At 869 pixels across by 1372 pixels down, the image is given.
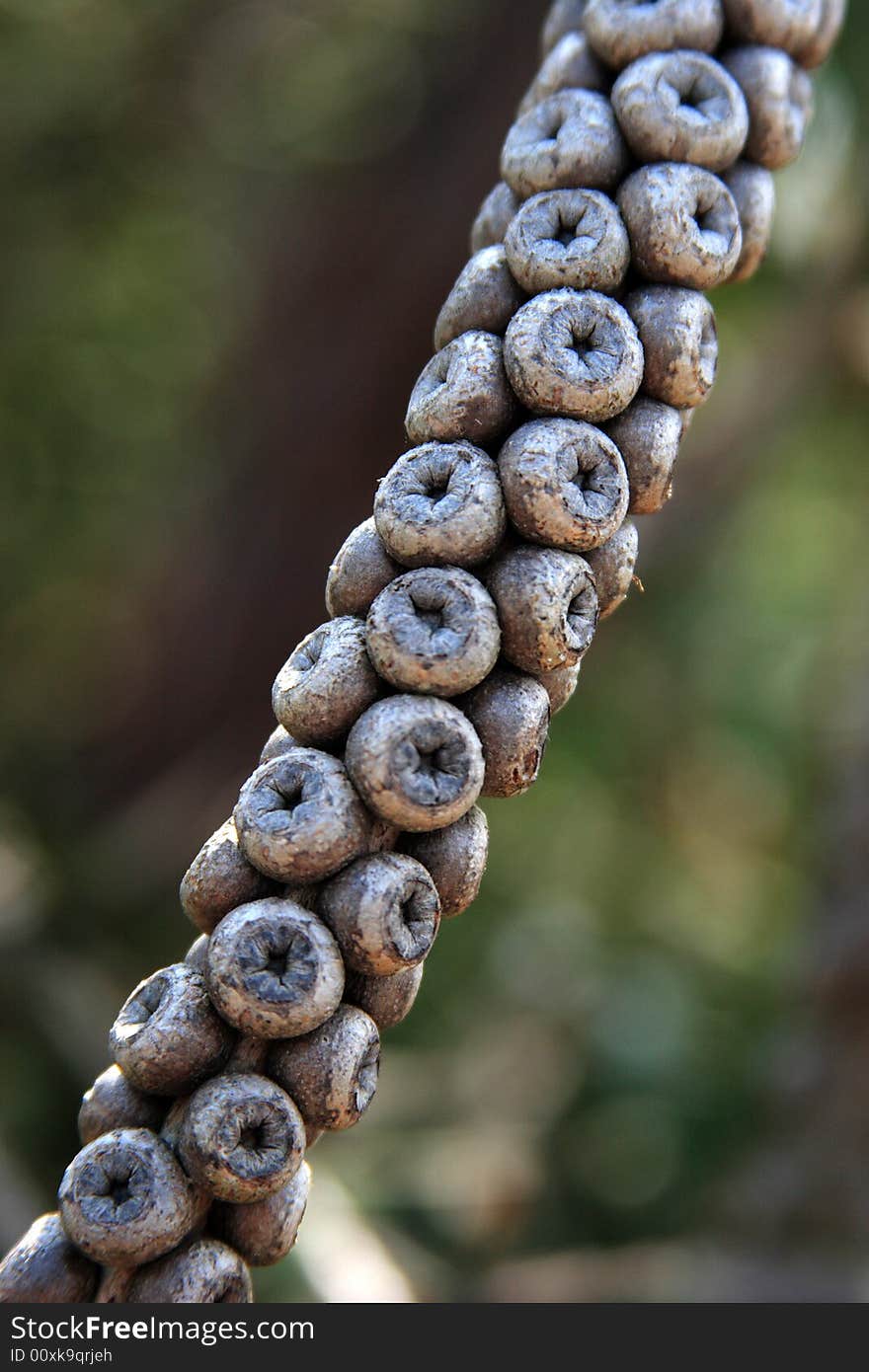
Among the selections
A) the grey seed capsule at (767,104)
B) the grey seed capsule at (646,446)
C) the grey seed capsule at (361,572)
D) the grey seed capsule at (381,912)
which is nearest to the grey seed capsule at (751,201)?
the grey seed capsule at (767,104)

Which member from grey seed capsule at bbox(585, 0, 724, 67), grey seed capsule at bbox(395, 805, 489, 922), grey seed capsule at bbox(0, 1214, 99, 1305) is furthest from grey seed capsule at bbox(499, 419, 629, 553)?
grey seed capsule at bbox(0, 1214, 99, 1305)

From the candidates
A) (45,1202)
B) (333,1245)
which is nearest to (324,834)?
(333,1245)

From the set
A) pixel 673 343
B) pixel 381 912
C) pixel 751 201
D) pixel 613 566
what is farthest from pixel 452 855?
pixel 751 201

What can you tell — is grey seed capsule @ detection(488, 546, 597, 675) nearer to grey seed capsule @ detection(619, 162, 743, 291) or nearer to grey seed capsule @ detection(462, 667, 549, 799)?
grey seed capsule @ detection(462, 667, 549, 799)

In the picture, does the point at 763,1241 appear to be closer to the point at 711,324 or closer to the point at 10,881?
the point at 10,881

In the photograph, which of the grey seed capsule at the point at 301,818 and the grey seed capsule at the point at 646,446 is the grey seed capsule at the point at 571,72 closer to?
the grey seed capsule at the point at 646,446

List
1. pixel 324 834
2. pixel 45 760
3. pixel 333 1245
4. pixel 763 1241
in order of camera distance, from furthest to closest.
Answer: pixel 45 760 → pixel 763 1241 → pixel 333 1245 → pixel 324 834
